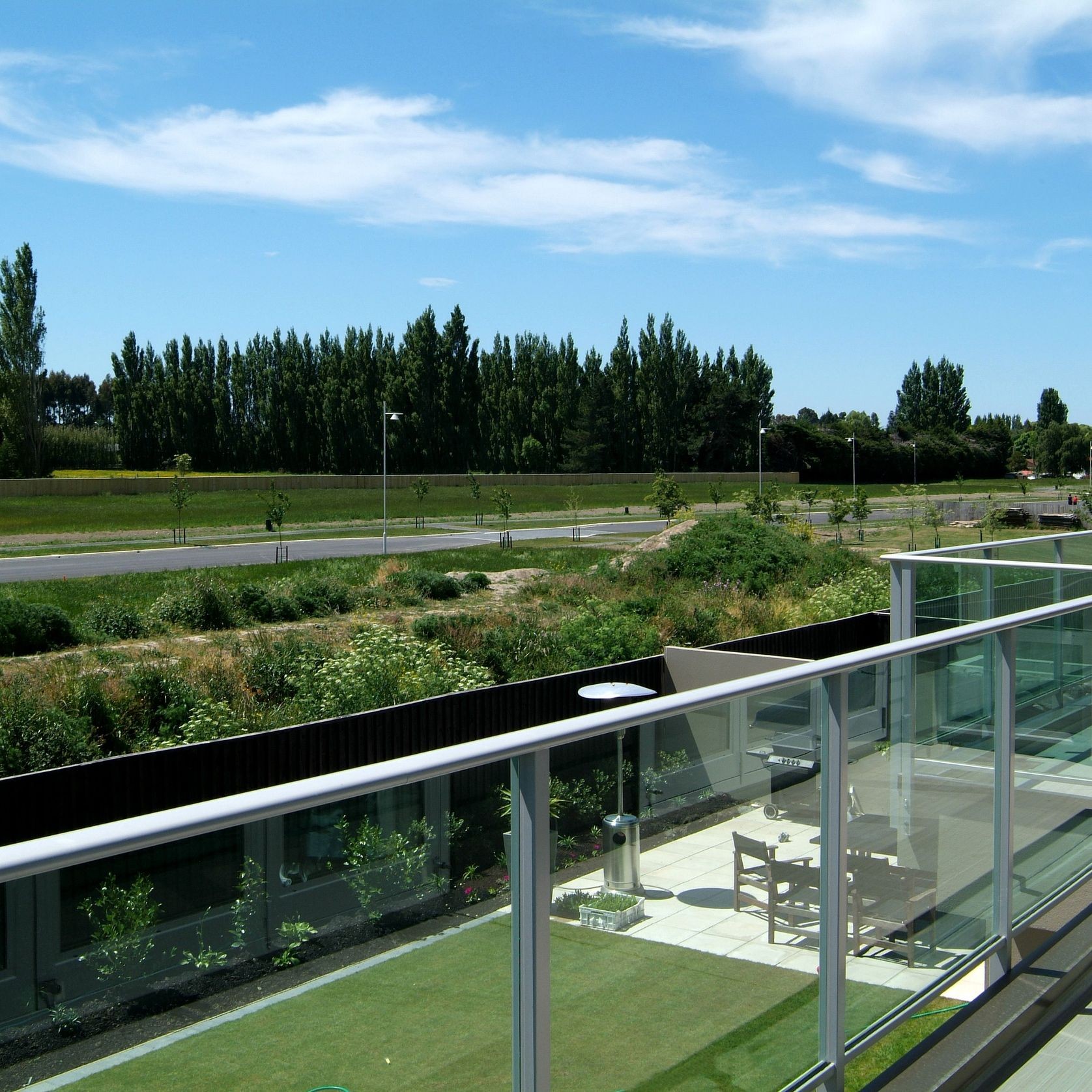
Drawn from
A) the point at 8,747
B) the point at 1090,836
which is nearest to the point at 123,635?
the point at 8,747

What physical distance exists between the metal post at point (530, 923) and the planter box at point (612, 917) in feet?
0.54

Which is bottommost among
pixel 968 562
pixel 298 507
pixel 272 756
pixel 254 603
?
pixel 272 756

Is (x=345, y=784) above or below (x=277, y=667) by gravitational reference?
above

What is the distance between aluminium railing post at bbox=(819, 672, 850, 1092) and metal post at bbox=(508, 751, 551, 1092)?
39.9 inches

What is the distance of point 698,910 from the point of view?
8.68ft

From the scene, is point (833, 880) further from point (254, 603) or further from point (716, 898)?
point (254, 603)

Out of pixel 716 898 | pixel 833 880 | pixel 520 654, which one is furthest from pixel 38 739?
pixel 716 898

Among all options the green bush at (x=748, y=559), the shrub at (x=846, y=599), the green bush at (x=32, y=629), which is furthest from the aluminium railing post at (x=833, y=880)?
the green bush at (x=748, y=559)

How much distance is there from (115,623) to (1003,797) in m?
22.4

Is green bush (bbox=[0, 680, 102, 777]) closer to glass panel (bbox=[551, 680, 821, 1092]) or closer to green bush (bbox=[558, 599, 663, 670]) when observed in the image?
green bush (bbox=[558, 599, 663, 670])

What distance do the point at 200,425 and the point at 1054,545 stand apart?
91369mm

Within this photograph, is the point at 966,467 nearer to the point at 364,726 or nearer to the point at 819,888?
the point at 364,726

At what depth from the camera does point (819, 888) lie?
9.86ft

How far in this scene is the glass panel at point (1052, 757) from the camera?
4.12 m
